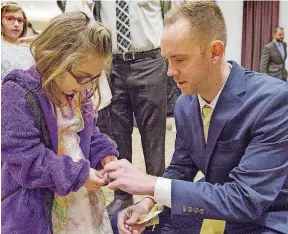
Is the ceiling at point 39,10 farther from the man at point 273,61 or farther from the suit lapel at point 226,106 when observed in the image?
the man at point 273,61

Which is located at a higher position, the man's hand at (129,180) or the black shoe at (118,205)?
the man's hand at (129,180)

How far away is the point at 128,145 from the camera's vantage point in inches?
99.2

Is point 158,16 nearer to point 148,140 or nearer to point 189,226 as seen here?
point 148,140

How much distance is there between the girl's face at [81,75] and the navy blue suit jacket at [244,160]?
342 mm

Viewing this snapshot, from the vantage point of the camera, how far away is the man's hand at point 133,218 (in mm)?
1406

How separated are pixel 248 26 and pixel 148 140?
7043mm

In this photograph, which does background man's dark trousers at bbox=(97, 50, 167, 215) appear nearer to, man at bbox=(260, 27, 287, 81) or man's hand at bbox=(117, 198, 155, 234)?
man's hand at bbox=(117, 198, 155, 234)

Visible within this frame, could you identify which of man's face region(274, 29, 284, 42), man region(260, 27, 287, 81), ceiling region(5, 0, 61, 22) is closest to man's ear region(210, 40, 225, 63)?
ceiling region(5, 0, 61, 22)

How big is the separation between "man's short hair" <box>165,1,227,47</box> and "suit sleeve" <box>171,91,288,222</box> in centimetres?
25

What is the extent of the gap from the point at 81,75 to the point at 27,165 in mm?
277

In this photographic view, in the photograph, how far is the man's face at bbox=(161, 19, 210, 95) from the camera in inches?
53.3

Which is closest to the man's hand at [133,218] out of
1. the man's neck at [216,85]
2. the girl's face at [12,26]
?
the man's neck at [216,85]

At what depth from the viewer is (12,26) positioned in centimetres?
272

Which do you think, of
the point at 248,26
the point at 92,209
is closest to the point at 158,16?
the point at 92,209
